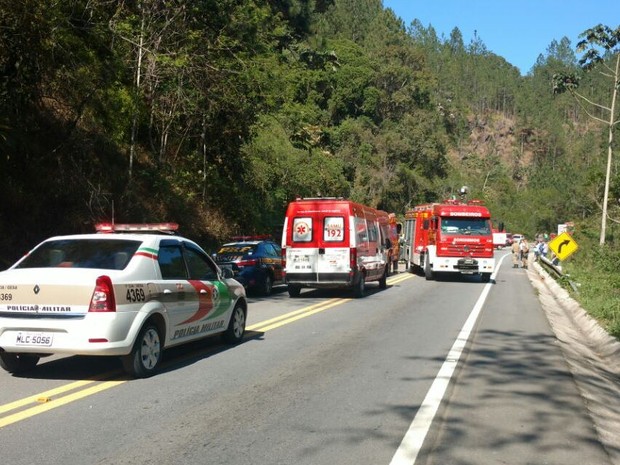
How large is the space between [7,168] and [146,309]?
10670 millimetres

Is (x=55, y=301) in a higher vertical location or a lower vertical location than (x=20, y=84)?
lower

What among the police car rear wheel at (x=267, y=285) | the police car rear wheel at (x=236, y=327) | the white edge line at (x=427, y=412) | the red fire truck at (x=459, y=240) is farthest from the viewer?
the red fire truck at (x=459, y=240)

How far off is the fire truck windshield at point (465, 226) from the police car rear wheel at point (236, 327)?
1694 cm

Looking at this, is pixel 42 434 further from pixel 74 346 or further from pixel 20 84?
pixel 20 84

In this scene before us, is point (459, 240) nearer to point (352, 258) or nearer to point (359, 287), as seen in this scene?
point (359, 287)

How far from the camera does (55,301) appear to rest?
A: 7.22 m

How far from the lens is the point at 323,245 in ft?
58.8

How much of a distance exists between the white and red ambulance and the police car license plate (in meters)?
11.0

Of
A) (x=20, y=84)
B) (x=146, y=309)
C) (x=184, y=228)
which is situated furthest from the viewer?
(x=184, y=228)

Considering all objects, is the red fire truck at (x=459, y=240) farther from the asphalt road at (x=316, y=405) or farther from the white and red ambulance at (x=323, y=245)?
the asphalt road at (x=316, y=405)

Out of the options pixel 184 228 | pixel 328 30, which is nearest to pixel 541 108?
pixel 328 30

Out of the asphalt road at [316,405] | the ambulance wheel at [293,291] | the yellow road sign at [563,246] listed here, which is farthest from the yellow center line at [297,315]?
the yellow road sign at [563,246]

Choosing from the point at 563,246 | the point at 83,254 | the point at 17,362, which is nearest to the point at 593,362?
the point at 83,254

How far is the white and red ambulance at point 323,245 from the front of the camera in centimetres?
1781
